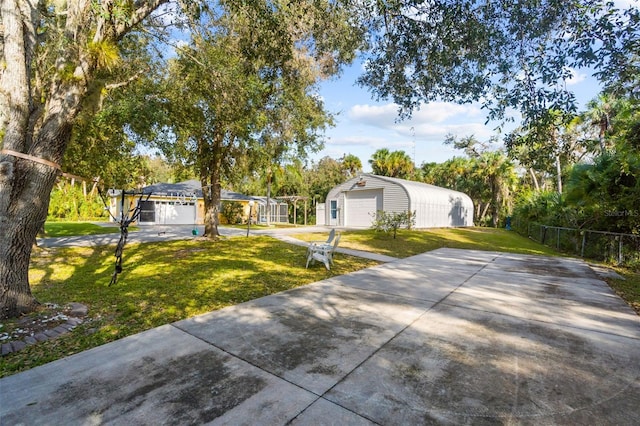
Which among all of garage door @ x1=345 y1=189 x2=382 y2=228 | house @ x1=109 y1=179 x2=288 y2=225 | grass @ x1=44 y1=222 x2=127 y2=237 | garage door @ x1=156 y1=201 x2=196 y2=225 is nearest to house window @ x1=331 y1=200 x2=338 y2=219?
garage door @ x1=345 y1=189 x2=382 y2=228

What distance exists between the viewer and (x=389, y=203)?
2072 cm

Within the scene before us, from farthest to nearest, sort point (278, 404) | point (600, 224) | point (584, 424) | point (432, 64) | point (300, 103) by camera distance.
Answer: point (300, 103), point (600, 224), point (432, 64), point (278, 404), point (584, 424)

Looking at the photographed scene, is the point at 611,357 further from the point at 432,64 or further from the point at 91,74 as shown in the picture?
the point at 91,74

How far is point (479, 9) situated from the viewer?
14.2 ft

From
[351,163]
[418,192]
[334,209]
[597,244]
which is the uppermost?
[351,163]

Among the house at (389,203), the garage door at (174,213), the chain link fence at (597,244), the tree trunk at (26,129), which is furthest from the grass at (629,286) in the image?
the garage door at (174,213)

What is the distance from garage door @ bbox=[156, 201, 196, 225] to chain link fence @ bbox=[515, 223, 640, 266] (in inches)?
968

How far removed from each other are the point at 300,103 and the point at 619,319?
31.9 feet

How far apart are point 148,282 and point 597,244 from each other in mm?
12861

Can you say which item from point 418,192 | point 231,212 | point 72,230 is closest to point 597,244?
point 418,192

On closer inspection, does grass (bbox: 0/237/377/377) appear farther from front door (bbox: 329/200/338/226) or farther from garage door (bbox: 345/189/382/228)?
front door (bbox: 329/200/338/226)

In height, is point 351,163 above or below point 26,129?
above

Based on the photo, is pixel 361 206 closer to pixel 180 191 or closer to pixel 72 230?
pixel 180 191

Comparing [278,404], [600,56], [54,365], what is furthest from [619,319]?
[54,365]
